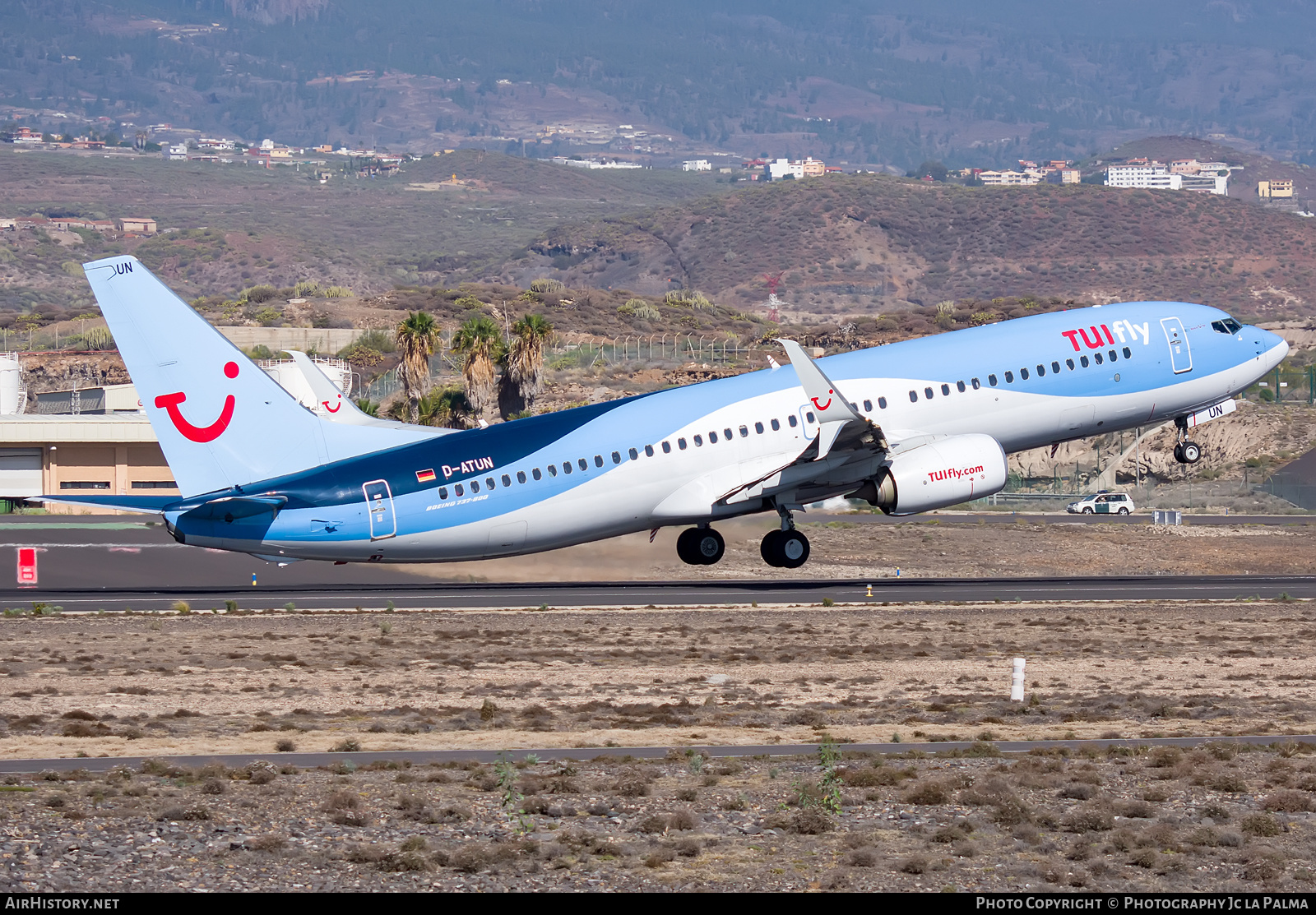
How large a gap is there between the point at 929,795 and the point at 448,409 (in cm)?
8365

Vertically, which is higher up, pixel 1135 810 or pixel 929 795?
pixel 929 795

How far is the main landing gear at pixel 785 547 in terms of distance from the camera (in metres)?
47.7

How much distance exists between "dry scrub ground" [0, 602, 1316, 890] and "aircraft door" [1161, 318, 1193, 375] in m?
7.34

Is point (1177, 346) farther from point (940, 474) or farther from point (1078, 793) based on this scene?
point (1078, 793)

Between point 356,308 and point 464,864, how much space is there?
156698 millimetres

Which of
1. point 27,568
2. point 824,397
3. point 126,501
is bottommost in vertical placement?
point 27,568

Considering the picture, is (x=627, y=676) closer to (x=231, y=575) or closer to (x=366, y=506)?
(x=366, y=506)

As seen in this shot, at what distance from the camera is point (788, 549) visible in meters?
47.7

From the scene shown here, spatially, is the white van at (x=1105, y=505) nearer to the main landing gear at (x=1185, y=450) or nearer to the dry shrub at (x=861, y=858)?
the main landing gear at (x=1185, y=450)

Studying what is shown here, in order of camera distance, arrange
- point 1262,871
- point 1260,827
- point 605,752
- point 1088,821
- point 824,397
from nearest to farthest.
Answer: point 1262,871, point 1260,827, point 1088,821, point 605,752, point 824,397

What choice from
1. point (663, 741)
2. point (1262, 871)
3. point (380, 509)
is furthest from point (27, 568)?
point (1262, 871)

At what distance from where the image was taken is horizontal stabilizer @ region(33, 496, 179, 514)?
39.3 metres

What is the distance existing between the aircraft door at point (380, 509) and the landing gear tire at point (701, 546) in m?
10.1

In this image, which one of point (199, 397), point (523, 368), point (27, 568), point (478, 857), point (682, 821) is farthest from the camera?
point (523, 368)
